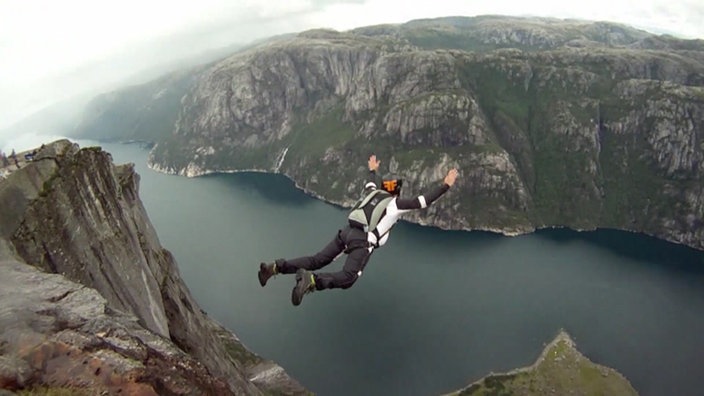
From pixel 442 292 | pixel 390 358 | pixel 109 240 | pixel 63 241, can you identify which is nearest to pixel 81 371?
pixel 63 241

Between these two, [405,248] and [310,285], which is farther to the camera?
[405,248]

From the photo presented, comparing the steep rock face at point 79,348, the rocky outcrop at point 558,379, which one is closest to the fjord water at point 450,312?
the rocky outcrop at point 558,379

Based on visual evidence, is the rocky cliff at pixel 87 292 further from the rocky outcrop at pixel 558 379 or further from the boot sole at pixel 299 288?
the rocky outcrop at pixel 558 379

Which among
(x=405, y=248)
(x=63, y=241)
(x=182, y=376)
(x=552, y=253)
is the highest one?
(x=63, y=241)

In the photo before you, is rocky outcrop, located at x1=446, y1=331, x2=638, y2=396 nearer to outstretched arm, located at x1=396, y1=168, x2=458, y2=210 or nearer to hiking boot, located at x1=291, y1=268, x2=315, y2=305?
outstretched arm, located at x1=396, y1=168, x2=458, y2=210

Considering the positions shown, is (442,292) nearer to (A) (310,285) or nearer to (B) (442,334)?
(B) (442,334)

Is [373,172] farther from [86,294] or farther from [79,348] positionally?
[79,348]
